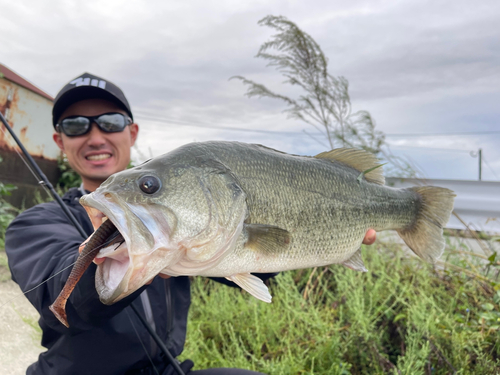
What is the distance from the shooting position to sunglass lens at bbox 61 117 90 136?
94.8 inches

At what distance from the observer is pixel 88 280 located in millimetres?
1396

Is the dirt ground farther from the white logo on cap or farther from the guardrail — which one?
the guardrail

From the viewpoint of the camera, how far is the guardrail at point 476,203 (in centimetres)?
504

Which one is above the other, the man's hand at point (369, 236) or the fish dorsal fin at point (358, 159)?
the fish dorsal fin at point (358, 159)

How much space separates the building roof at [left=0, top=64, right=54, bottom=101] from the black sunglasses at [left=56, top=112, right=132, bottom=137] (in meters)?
3.69

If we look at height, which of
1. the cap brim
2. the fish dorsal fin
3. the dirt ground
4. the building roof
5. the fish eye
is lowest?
the dirt ground

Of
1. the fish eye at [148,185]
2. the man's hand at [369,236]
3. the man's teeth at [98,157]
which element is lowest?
the man's hand at [369,236]

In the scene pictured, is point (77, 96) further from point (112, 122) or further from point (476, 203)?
point (476, 203)

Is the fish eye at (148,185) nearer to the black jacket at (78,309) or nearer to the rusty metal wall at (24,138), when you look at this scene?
the black jacket at (78,309)

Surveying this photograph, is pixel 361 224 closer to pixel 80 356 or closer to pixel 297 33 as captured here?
pixel 80 356

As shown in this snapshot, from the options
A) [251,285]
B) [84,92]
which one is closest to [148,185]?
[251,285]

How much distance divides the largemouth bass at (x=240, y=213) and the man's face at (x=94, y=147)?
48.8 inches

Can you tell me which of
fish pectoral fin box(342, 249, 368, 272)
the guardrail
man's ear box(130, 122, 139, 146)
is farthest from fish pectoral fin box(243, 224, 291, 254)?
the guardrail

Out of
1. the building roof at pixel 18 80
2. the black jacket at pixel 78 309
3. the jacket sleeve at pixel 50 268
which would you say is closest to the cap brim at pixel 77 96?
the black jacket at pixel 78 309
